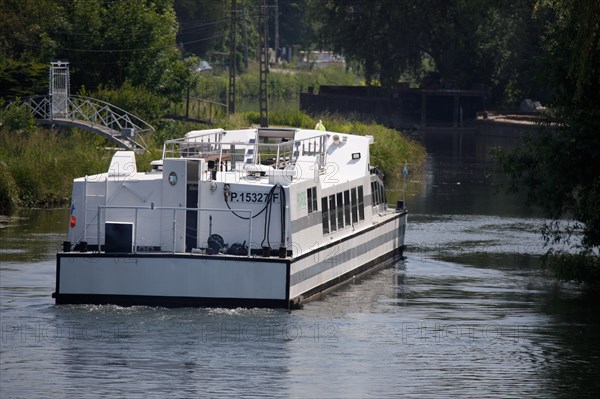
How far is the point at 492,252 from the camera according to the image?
36.2 metres

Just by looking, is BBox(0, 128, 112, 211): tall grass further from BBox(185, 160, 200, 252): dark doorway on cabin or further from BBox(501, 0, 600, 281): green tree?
BBox(501, 0, 600, 281): green tree

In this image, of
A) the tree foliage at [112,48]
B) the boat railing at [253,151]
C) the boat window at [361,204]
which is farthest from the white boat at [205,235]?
the tree foliage at [112,48]

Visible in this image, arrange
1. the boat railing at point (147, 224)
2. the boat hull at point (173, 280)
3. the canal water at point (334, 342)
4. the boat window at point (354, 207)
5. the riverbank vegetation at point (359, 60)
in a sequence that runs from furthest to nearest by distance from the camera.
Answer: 1. the boat window at point (354, 207)
2. the riverbank vegetation at point (359, 60)
3. the boat railing at point (147, 224)
4. the boat hull at point (173, 280)
5. the canal water at point (334, 342)

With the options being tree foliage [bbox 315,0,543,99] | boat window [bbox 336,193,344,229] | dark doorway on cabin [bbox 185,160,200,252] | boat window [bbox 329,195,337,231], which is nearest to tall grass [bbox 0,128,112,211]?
boat window [bbox 336,193,344,229]

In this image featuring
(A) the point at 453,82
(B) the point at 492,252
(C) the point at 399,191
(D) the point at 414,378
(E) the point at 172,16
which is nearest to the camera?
(D) the point at 414,378

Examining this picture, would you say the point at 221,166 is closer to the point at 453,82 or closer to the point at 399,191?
the point at 399,191

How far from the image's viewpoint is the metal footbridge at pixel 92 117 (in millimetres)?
50219

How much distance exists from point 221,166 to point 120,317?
16.7 ft

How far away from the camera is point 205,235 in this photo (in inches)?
1073

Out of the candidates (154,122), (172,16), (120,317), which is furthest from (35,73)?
(120,317)

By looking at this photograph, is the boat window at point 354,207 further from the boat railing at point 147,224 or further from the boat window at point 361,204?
the boat railing at point 147,224

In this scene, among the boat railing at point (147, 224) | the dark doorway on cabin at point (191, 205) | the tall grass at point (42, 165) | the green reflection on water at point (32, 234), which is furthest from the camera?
the tall grass at point (42, 165)

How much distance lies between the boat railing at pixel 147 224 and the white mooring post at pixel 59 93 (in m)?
26.0

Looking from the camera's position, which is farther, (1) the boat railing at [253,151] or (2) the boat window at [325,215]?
(1) the boat railing at [253,151]
